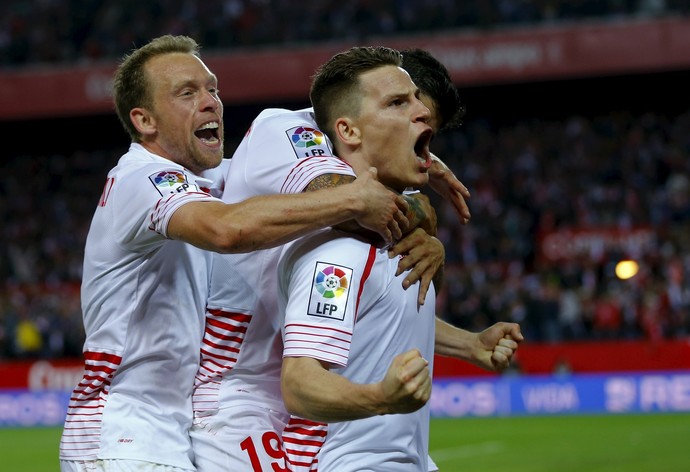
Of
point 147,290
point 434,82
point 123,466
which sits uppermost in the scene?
point 434,82

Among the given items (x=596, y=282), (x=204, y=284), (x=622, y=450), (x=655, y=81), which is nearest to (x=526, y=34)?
→ (x=655, y=81)

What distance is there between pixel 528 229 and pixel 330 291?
66.4 feet

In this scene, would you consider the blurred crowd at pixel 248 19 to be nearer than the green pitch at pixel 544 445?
No

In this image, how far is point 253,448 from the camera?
368 cm

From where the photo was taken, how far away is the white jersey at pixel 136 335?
3.87 meters

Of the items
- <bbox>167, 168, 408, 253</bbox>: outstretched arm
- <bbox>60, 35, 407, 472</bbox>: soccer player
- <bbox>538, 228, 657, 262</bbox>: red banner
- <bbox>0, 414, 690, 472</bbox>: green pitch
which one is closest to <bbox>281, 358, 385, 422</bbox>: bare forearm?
<bbox>167, 168, 408, 253</bbox>: outstretched arm

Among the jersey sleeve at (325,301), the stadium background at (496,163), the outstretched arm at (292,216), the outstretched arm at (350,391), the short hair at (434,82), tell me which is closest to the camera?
the outstretched arm at (350,391)

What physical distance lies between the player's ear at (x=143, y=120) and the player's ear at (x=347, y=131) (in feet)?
2.96

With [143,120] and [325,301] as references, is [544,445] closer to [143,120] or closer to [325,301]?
[143,120]

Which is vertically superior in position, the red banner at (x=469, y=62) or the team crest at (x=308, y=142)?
the red banner at (x=469, y=62)

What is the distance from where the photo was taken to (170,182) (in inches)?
150

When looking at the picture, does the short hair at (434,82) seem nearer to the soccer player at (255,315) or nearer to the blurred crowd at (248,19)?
the soccer player at (255,315)

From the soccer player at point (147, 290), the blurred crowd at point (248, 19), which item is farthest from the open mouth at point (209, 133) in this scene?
the blurred crowd at point (248, 19)

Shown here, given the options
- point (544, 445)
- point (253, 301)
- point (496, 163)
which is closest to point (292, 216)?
point (253, 301)
